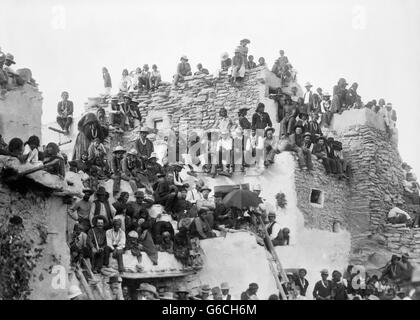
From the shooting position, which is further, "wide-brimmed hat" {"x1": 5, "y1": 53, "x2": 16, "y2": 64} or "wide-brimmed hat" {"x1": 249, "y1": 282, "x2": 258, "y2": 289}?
"wide-brimmed hat" {"x1": 5, "y1": 53, "x2": 16, "y2": 64}

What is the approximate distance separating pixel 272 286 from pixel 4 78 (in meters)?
5.84

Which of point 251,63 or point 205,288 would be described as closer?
point 205,288

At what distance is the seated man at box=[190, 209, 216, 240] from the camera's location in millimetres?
17125

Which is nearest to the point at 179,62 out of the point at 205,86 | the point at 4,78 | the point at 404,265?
the point at 205,86

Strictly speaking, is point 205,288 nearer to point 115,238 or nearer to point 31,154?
point 115,238

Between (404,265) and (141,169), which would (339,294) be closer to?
(404,265)

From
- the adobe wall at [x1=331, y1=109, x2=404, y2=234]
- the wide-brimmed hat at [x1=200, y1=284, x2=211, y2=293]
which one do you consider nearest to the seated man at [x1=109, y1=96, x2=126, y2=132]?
the adobe wall at [x1=331, y1=109, x2=404, y2=234]

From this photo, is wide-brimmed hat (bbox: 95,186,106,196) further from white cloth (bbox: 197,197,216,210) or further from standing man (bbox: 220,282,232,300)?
standing man (bbox: 220,282,232,300)

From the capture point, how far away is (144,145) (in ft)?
64.0

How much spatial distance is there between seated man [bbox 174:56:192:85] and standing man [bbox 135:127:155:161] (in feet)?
8.58

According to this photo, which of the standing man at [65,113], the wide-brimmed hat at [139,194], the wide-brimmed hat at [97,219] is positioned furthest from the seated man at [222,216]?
the standing man at [65,113]

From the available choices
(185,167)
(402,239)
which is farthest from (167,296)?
(402,239)

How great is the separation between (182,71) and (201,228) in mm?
6035

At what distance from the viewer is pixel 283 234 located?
60.6 feet
